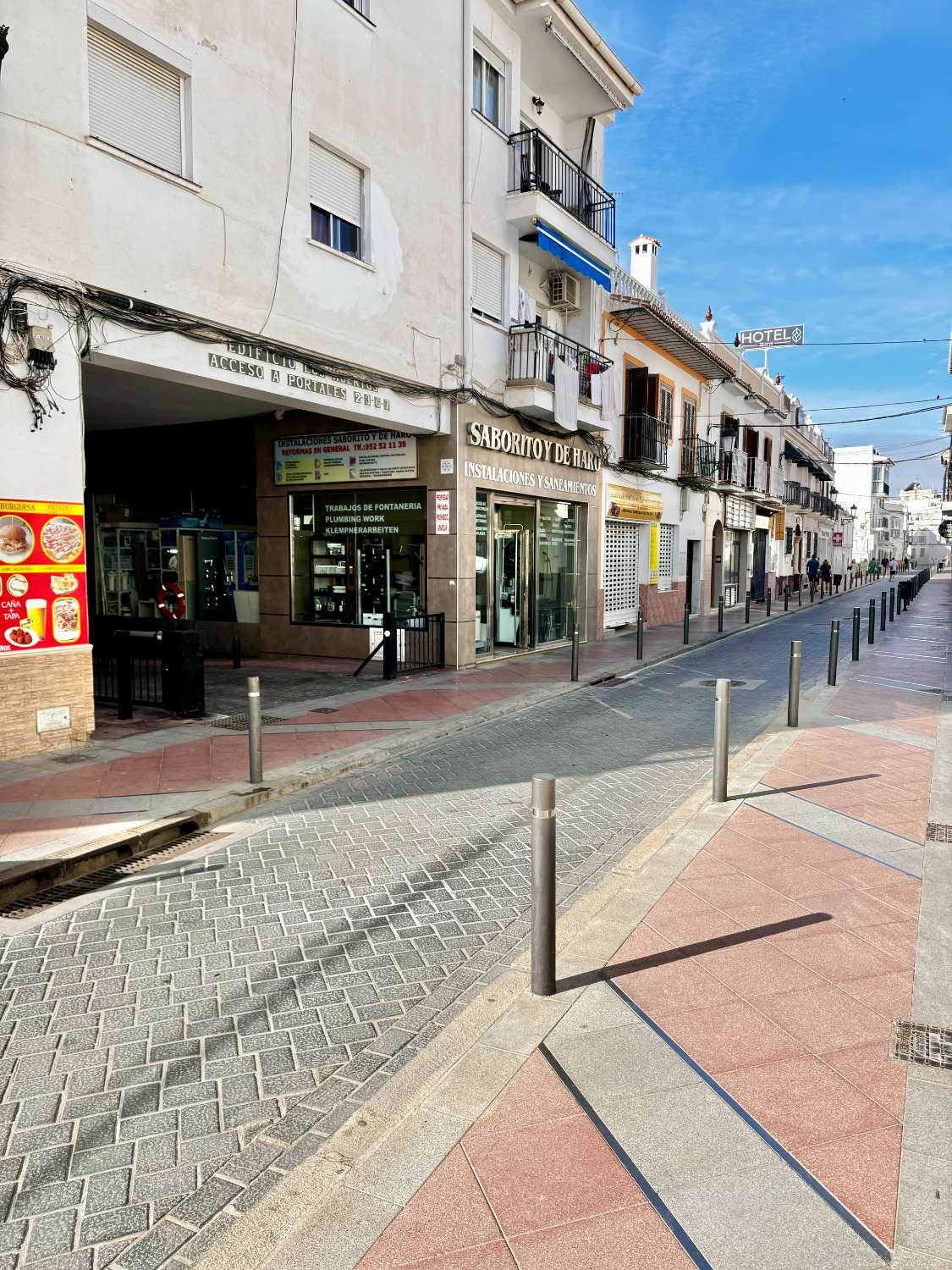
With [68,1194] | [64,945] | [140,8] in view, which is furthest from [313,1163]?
[140,8]

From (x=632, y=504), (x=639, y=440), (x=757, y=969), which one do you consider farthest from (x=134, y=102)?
(x=632, y=504)

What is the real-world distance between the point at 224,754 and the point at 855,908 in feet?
18.4

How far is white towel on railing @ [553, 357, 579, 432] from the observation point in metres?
15.5

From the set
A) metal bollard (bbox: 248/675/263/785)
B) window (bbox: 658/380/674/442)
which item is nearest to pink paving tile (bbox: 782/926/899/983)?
metal bollard (bbox: 248/675/263/785)

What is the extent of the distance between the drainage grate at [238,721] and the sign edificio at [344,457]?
5.53 metres

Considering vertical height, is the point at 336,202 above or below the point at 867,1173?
above

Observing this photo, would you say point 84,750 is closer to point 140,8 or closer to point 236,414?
point 140,8

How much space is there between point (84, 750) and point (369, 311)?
6.98m

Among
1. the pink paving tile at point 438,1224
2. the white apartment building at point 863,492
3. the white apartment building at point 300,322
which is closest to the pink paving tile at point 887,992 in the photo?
the pink paving tile at point 438,1224

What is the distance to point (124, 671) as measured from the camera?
Answer: 9.61 m

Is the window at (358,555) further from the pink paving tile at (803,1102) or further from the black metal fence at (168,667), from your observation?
the pink paving tile at (803,1102)

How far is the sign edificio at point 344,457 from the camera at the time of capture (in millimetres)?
13859

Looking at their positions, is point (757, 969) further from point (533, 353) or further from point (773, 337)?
point (773, 337)

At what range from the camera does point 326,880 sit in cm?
505
